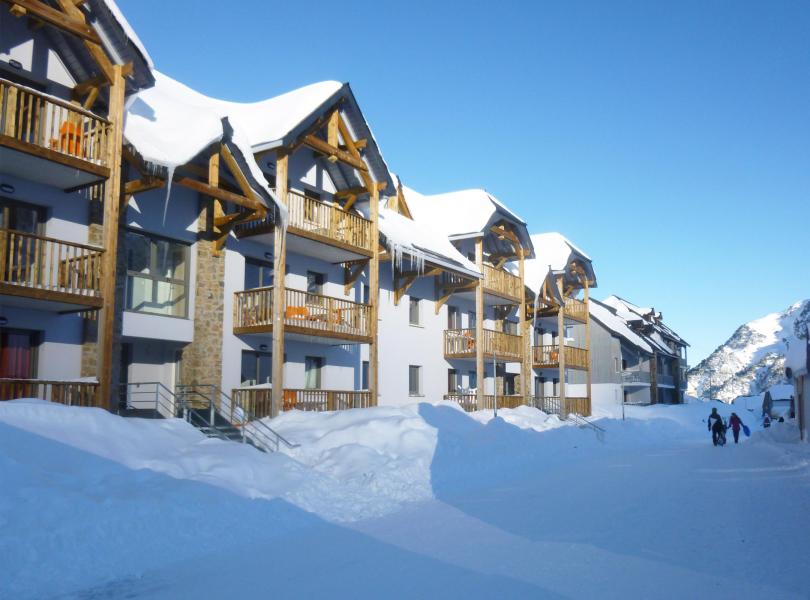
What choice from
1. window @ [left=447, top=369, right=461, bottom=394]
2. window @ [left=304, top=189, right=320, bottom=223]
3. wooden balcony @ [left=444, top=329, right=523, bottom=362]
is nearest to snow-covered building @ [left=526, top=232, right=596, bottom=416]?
wooden balcony @ [left=444, top=329, right=523, bottom=362]

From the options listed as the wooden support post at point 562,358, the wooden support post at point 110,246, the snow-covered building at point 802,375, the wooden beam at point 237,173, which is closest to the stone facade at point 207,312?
the wooden beam at point 237,173

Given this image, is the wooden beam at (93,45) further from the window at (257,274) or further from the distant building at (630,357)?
the distant building at (630,357)

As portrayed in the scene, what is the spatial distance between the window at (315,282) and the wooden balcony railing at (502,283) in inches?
351

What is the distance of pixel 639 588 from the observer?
7.07 m

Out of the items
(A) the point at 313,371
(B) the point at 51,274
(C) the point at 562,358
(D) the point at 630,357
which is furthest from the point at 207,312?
(D) the point at 630,357

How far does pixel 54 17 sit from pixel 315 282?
1106cm

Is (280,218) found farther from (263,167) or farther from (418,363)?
(418,363)

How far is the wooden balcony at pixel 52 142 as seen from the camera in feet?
42.2

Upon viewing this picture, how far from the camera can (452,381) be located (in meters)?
29.7

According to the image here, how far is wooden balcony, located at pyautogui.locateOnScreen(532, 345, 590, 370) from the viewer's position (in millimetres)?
36125

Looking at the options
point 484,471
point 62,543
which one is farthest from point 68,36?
point 484,471

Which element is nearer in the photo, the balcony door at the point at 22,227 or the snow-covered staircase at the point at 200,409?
the balcony door at the point at 22,227

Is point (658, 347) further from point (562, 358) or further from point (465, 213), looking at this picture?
point (465, 213)

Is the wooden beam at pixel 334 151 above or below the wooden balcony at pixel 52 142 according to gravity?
above
